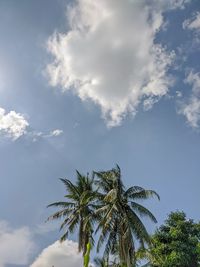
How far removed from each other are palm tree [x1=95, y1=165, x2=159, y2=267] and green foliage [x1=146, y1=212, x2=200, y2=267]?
2.75 m

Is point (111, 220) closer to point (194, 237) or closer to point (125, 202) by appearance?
point (125, 202)

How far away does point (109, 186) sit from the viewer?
103 feet

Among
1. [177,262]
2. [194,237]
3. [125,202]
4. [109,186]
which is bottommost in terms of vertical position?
[177,262]

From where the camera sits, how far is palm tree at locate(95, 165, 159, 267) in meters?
27.6

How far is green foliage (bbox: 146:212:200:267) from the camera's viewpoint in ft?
101

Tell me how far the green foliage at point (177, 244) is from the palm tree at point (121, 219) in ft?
9.03

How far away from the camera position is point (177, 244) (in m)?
31.4

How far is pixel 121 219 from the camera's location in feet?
94.5

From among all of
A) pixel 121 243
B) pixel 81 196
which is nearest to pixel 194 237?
pixel 121 243

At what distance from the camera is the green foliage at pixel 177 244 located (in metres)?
30.9

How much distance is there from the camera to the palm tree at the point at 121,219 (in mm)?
27562

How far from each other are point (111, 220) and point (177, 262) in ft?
25.0

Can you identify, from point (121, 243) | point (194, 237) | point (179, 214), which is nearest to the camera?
point (121, 243)

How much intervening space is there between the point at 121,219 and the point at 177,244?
668cm
